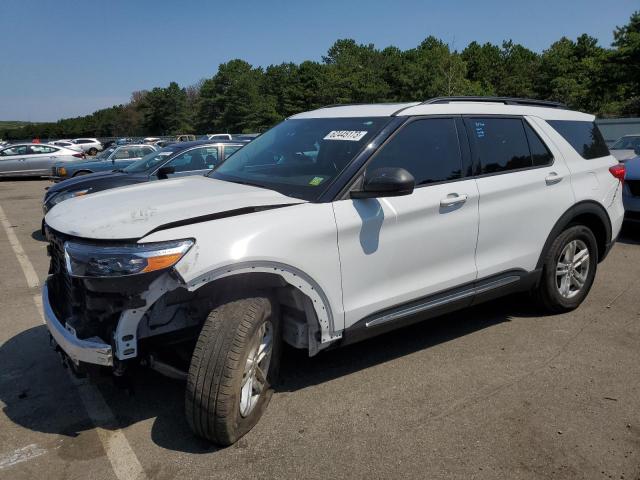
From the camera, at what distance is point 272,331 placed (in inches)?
121

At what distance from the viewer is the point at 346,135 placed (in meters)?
3.65

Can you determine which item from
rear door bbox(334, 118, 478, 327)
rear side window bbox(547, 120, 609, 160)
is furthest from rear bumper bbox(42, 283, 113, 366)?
rear side window bbox(547, 120, 609, 160)

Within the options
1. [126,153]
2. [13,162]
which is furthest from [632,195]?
[13,162]

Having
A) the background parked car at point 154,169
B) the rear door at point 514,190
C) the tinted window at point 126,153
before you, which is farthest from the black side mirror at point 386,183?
the tinted window at point 126,153

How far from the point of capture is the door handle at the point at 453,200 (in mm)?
3602

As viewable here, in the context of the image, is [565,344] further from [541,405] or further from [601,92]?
[601,92]

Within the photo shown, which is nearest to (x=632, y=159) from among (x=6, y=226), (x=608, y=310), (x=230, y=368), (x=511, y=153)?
(x=608, y=310)

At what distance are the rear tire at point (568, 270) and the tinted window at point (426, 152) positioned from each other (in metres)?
1.32

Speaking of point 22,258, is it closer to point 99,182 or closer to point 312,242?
point 99,182

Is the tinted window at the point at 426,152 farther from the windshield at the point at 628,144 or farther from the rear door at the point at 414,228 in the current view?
the windshield at the point at 628,144

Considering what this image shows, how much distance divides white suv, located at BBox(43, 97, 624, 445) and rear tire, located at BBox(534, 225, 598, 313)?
0.08 ft

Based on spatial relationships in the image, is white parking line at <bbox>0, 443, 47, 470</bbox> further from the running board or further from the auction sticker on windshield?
the auction sticker on windshield

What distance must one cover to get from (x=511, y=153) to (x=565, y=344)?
155cm

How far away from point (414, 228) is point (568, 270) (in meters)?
2.01
